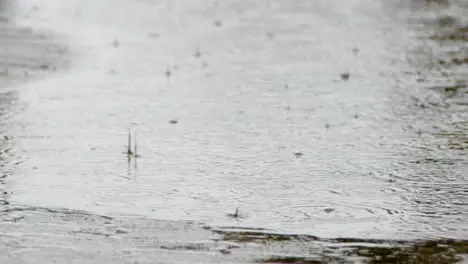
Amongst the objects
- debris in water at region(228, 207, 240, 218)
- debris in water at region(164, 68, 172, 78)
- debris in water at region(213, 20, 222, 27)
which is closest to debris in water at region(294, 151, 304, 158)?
debris in water at region(228, 207, 240, 218)

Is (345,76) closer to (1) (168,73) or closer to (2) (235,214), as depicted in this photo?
(1) (168,73)

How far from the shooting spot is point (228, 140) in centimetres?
1045

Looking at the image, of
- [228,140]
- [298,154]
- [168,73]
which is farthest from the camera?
[168,73]

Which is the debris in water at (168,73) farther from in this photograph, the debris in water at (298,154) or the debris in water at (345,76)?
the debris in water at (298,154)

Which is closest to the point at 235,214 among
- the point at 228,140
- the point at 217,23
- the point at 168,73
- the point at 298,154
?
the point at 298,154

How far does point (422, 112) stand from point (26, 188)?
491 centimetres

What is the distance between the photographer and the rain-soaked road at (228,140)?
7.52 m

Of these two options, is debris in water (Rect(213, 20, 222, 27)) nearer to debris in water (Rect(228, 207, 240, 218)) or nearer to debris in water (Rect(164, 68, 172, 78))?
debris in water (Rect(164, 68, 172, 78))

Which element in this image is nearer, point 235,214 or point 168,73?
point 235,214

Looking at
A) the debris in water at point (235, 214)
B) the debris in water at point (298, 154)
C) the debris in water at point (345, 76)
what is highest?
the debris in water at point (345, 76)

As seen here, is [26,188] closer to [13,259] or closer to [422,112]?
Answer: [13,259]

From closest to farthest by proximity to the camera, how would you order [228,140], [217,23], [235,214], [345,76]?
[235,214] < [228,140] < [345,76] < [217,23]

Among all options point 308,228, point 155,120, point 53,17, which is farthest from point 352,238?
point 53,17

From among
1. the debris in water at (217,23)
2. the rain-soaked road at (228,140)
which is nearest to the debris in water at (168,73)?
the rain-soaked road at (228,140)
